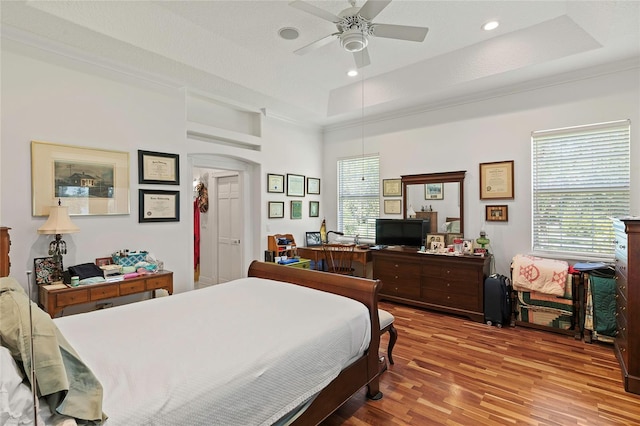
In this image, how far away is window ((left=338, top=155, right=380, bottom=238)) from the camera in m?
5.54

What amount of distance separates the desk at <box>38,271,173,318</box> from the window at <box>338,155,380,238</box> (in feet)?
11.0

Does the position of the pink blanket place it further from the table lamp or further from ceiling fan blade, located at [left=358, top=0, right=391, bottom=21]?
the table lamp

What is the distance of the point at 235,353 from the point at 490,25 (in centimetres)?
385

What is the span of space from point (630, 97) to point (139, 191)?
5.58 metres

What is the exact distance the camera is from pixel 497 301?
375cm

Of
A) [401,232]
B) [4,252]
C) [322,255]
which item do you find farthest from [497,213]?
[4,252]

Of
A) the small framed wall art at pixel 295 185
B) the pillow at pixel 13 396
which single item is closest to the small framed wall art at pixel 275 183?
the small framed wall art at pixel 295 185

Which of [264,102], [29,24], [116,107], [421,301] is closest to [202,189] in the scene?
[264,102]

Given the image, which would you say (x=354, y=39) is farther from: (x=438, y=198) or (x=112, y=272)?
(x=112, y=272)

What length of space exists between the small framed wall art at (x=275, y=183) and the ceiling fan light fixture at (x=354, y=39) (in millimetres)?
2673

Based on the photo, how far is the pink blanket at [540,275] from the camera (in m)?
3.44

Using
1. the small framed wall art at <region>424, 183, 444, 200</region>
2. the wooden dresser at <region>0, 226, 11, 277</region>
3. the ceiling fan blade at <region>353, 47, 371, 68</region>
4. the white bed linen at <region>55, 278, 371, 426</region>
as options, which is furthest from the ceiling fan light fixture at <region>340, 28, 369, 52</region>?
the wooden dresser at <region>0, 226, 11, 277</region>

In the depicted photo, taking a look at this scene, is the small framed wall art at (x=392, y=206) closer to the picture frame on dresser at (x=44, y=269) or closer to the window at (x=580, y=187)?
the window at (x=580, y=187)

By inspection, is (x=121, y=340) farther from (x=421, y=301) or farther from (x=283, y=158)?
(x=283, y=158)
